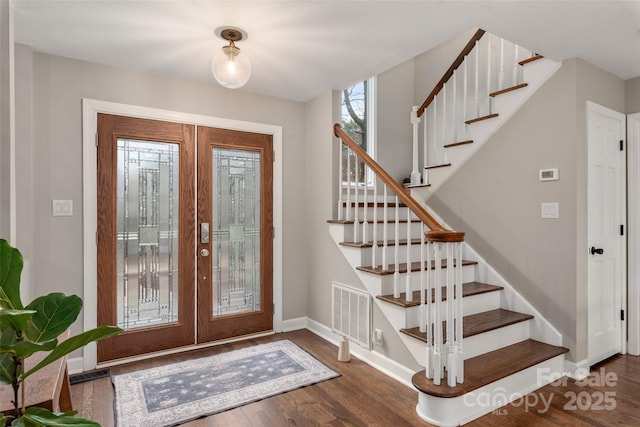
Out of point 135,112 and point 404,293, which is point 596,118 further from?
point 135,112

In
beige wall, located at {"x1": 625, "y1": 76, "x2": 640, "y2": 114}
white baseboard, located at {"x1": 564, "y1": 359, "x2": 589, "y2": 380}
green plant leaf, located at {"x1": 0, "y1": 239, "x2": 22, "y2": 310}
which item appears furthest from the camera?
beige wall, located at {"x1": 625, "y1": 76, "x2": 640, "y2": 114}

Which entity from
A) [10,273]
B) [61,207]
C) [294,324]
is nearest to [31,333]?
[10,273]

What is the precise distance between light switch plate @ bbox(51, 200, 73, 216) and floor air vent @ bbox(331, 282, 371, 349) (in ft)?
7.34

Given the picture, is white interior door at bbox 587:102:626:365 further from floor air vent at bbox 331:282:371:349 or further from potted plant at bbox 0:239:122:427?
potted plant at bbox 0:239:122:427

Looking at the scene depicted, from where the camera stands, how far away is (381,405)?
226 centimetres

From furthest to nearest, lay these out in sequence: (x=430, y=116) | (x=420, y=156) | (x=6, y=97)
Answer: (x=420, y=156) < (x=430, y=116) < (x=6, y=97)

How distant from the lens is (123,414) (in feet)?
7.06

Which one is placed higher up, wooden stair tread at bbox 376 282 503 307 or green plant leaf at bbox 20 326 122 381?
green plant leaf at bbox 20 326 122 381

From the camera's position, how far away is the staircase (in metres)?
2.12

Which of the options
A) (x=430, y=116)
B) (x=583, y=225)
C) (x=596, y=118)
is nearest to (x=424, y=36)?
(x=596, y=118)

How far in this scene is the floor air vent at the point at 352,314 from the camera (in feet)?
9.45

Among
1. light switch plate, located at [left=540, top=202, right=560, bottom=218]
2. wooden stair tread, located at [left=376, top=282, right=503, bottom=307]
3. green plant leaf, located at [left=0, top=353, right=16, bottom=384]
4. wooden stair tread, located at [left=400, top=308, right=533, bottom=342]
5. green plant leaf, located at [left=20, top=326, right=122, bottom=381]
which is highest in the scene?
light switch plate, located at [left=540, top=202, right=560, bottom=218]

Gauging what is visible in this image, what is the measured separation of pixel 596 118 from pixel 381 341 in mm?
2386

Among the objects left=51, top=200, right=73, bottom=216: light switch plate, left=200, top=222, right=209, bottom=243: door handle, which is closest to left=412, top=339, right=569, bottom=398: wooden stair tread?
left=200, top=222, right=209, bottom=243: door handle
